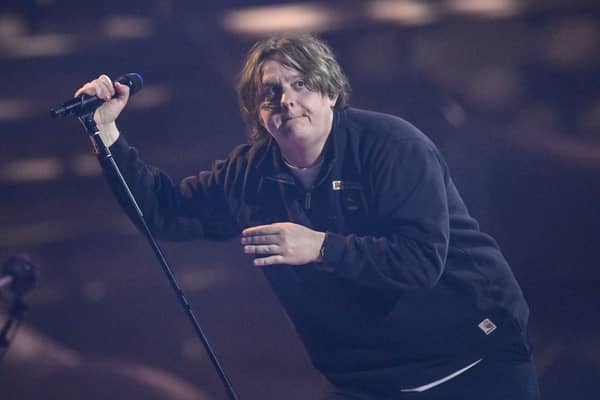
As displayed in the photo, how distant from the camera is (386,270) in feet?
5.19

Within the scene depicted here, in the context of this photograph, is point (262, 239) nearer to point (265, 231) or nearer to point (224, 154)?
point (265, 231)

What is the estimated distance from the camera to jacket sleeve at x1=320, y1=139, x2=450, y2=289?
1572 mm

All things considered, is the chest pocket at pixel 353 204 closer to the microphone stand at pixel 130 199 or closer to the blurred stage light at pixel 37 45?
the microphone stand at pixel 130 199

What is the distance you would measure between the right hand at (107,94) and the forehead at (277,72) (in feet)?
1.20

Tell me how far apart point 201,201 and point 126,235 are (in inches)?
39.5

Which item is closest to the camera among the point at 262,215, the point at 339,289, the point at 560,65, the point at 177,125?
the point at 339,289

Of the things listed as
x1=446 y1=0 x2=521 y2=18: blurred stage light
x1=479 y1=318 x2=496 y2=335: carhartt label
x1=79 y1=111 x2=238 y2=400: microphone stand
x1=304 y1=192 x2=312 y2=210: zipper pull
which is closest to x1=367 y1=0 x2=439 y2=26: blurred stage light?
x1=446 y1=0 x2=521 y2=18: blurred stage light

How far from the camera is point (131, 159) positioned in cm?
187

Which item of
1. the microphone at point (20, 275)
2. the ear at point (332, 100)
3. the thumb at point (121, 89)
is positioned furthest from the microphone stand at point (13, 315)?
the ear at point (332, 100)

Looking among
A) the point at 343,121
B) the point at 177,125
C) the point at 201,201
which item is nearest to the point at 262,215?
the point at 201,201

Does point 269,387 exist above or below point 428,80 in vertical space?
below

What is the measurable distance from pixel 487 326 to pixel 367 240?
0.41m

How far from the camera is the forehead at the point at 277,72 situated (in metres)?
1.81

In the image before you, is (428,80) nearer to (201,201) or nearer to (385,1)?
(385,1)
